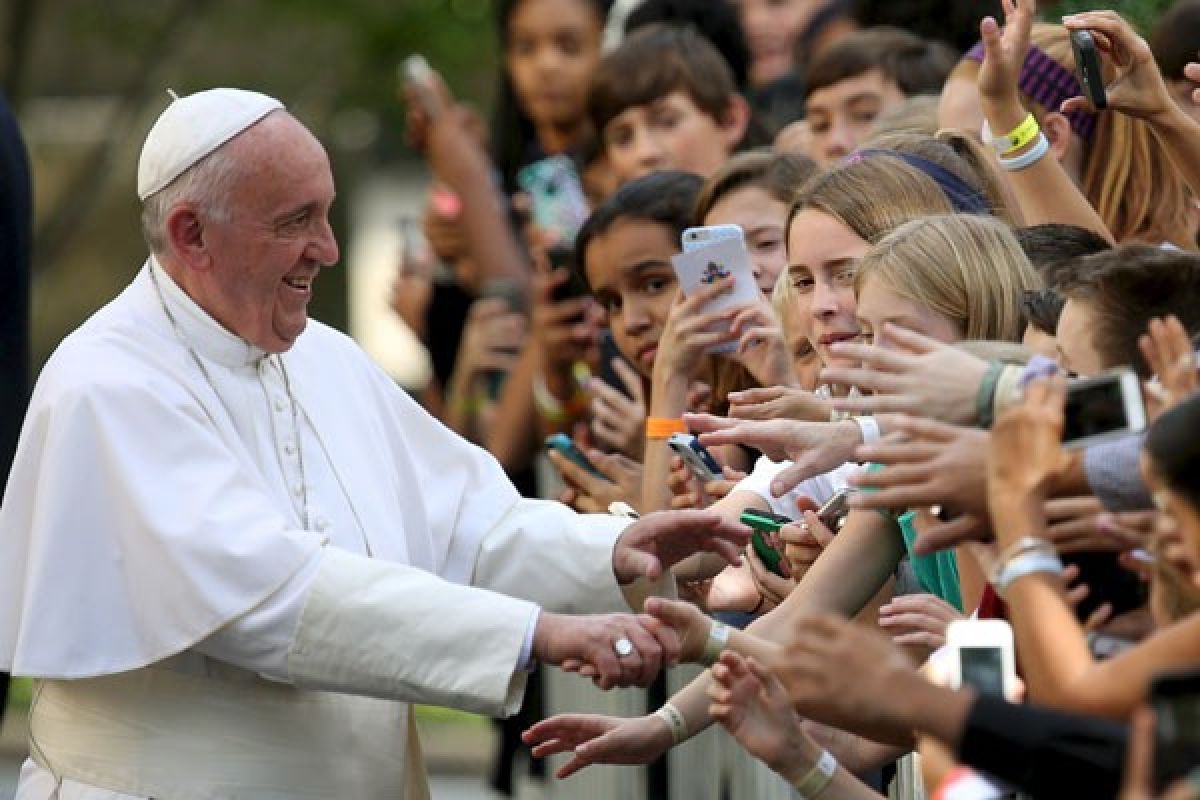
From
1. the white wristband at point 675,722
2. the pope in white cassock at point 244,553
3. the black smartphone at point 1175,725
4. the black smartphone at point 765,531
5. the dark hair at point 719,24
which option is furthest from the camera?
the dark hair at point 719,24

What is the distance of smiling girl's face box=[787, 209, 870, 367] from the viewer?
6.32m

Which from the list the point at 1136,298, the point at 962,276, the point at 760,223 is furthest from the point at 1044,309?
the point at 760,223

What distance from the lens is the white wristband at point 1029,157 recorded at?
6633 millimetres

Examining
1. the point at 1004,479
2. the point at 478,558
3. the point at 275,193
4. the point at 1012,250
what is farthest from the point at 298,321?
the point at 1004,479

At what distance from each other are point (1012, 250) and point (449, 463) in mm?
1469

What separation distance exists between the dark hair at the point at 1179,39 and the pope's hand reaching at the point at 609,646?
2.29 meters

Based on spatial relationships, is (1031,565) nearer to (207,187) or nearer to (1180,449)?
(1180,449)

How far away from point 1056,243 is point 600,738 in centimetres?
148

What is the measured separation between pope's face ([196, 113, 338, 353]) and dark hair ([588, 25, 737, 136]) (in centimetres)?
291

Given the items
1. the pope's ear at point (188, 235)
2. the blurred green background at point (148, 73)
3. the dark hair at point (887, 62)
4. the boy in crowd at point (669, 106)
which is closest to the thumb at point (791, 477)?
the pope's ear at point (188, 235)

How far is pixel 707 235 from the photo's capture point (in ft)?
22.7

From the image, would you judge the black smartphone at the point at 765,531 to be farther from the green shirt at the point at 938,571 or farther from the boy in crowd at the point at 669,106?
the boy in crowd at the point at 669,106

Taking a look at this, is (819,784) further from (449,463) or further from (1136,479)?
(449,463)

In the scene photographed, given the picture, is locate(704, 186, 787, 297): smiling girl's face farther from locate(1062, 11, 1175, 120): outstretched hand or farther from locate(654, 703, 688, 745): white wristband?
locate(654, 703, 688, 745): white wristband
